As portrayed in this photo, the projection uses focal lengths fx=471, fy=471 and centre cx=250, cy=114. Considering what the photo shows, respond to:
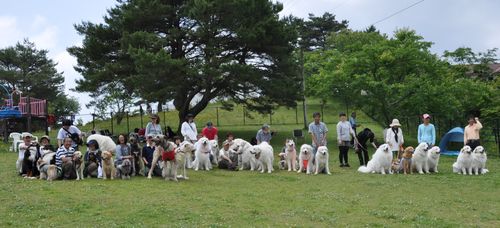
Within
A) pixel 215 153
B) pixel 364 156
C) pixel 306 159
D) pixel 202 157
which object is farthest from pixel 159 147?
pixel 364 156

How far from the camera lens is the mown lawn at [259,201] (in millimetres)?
6262

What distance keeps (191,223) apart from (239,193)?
2.58m

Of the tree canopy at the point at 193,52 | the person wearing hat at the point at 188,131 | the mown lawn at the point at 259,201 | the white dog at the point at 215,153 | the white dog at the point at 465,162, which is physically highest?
the tree canopy at the point at 193,52

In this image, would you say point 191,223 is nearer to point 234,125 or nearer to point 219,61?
point 219,61

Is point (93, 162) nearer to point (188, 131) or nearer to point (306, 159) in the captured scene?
point (188, 131)

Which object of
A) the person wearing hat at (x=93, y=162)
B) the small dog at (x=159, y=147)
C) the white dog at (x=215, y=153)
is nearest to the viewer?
the small dog at (x=159, y=147)

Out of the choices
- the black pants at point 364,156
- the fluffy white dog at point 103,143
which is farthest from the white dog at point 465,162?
the fluffy white dog at point 103,143

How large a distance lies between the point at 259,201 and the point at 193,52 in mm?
15493

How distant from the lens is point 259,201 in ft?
25.5

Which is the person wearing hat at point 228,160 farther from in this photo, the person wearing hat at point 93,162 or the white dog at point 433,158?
the white dog at point 433,158

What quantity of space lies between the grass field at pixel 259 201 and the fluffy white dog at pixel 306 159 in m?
0.50

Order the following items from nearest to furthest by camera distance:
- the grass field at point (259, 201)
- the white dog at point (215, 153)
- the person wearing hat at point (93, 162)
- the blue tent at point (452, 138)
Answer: the grass field at point (259, 201) < the person wearing hat at point (93, 162) < the white dog at point (215, 153) < the blue tent at point (452, 138)

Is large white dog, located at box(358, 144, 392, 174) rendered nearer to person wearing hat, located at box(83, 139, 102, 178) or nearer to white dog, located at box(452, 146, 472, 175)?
white dog, located at box(452, 146, 472, 175)

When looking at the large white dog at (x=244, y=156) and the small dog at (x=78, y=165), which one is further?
the large white dog at (x=244, y=156)
